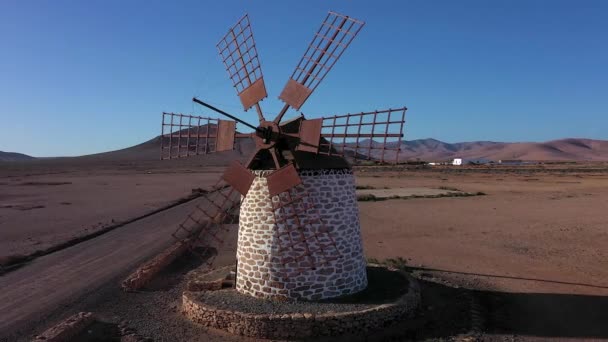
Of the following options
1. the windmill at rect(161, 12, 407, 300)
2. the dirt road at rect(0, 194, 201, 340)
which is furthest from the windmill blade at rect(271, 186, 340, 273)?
the dirt road at rect(0, 194, 201, 340)

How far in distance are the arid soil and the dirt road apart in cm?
4

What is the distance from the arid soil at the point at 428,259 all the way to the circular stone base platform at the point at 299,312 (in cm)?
47

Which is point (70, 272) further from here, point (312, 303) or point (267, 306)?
point (312, 303)

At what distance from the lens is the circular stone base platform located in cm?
911

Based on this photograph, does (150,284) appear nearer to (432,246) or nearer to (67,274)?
(67,274)

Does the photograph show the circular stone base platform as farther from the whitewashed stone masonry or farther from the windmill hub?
the windmill hub

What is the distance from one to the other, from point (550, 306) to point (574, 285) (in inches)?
92.5

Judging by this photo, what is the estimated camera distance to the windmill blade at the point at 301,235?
32.6ft

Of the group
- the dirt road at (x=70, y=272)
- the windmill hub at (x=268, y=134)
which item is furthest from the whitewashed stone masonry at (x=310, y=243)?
the dirt road at (x=70, y=272)

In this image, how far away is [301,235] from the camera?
991cm

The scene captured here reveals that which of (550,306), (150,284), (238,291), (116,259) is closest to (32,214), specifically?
(116,259)

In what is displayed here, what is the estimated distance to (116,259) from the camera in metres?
16.8

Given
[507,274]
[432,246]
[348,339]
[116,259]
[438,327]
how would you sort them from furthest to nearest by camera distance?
[432,246], [116,259], [507,274], [438,327], [348,339]

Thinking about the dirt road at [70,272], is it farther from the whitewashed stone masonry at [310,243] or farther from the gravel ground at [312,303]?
the whitewashed stone masonry at [310,243]
